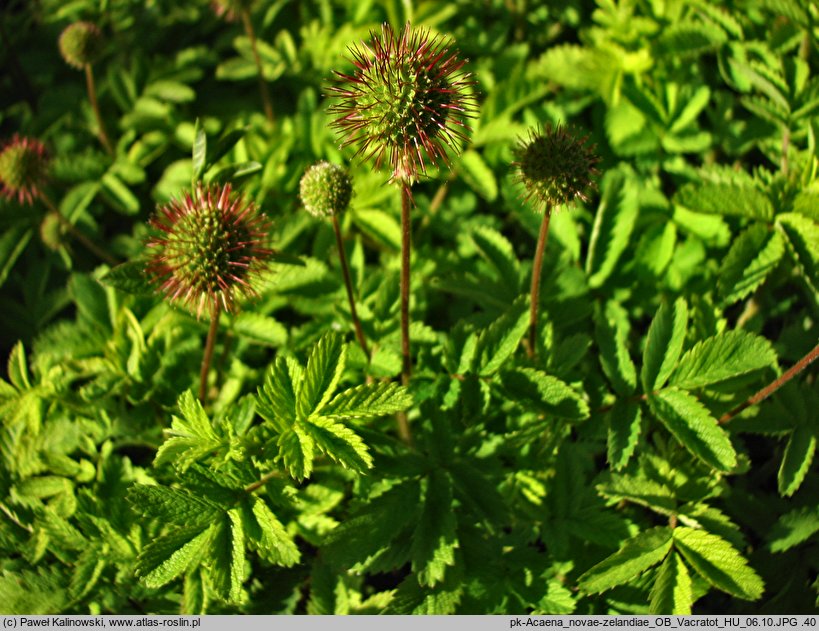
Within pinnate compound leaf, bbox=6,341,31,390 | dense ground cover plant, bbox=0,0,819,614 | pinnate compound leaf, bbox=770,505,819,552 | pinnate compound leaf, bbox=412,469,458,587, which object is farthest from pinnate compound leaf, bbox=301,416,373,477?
pinnate compound leaf, bbox=770,505,819,552

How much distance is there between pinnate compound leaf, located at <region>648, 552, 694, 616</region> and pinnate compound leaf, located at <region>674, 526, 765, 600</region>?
55 millimetres

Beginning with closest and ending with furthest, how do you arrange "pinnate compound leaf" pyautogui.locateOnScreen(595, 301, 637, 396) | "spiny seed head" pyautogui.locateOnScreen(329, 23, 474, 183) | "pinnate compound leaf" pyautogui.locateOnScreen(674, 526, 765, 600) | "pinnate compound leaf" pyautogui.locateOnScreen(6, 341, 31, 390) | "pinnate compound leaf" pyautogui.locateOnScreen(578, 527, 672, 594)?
"spiny seed head" pyautogui.locateOnScreen(329, 23, 474, 183)
"pinnate compound leaf" pyautogui.locateOnScreen(674, 526, 765, 600)
"pinnate compound leaf" pyautogui.locateOnScreen(578, 527, 672, 594)
"pinnate compound leaf" pyautogui.locateOnScreen(595, 301, 637, 396)
"pinnate compound leaf" pyautogui.locateOnScreen(6, 341, 31, 390)

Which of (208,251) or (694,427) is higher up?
(208,251)

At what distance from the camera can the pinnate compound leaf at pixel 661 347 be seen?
8.52 ft

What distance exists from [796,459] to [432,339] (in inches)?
59.7

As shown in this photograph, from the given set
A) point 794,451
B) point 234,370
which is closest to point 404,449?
point 234,370

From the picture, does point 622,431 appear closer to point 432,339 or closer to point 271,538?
point 432,339

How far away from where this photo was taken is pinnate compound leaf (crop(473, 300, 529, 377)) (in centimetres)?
264

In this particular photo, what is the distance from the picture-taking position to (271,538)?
7.34ft

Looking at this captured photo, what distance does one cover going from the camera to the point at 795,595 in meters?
2.76

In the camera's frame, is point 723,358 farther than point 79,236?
No

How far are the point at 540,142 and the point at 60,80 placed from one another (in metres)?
3.88

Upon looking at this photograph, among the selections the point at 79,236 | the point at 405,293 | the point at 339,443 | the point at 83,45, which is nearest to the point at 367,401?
the point at 339,443

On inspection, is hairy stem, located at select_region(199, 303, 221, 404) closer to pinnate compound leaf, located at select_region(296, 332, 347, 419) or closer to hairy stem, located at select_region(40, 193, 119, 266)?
pinnate compound leaf, located at select_region(296, 332, 347, 419)
